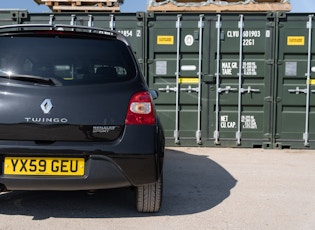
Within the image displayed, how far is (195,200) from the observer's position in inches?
166

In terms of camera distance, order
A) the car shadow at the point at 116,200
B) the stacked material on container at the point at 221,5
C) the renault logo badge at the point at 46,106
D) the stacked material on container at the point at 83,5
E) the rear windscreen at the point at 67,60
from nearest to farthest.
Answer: the renault logo badge at the point at 46,106 < the rear windscreen at the point at 67,60 < the car shadow at the point at 116,200 < the stacked material on container at the point at 221,5 < the stacked material on container at the point at 83,5

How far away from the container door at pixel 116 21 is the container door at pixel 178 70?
19cm

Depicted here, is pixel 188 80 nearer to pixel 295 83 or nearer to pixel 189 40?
pixel 189 40

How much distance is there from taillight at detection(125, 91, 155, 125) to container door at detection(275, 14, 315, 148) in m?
4.87

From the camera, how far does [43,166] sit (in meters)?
3.08

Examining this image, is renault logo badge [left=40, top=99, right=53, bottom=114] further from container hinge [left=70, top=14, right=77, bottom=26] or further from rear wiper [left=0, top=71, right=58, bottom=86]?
container hinge [left=70, top=14, right=77, bottom=26]

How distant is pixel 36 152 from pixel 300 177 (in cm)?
388

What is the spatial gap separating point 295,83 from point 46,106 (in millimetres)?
Answer: 5735

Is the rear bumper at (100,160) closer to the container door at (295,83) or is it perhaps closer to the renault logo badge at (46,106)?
the renault logo badge at (46,106)

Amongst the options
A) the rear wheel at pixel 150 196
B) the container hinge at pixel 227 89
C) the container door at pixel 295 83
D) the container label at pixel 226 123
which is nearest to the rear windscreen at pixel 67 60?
the rear wheel at pixel 150 196

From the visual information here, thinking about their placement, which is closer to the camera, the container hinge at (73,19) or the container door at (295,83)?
the container door at (295,83)

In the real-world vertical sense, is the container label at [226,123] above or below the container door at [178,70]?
below

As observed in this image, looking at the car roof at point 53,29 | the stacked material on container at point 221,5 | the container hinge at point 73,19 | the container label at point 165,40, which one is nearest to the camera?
the car roof at point 53,29

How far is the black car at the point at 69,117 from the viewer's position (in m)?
3.05
